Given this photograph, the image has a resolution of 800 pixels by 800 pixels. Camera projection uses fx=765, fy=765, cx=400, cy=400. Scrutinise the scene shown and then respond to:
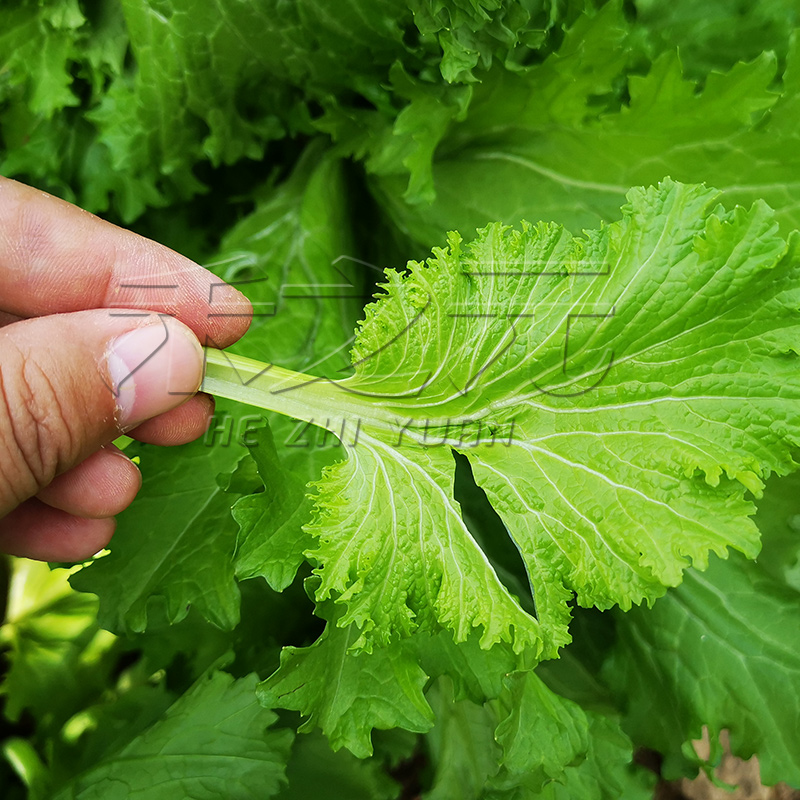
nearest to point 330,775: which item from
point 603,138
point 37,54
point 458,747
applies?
point 458,747

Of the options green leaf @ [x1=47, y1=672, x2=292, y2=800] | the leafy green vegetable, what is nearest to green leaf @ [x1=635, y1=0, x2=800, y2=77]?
the leafy green vegetable

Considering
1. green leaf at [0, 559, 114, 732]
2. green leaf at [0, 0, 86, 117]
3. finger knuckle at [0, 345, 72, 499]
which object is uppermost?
green leaf at [0, 0, 86, 117]

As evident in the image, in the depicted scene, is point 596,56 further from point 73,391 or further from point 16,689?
point 16,689

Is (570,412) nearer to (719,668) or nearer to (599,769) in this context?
(719,668)

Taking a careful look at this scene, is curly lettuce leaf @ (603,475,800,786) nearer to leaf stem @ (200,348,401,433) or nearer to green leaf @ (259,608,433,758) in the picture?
green leaf @ (259,608,433,758)

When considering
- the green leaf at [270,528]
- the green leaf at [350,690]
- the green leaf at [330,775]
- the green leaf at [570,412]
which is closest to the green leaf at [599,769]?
the green leaf at [330,775]
